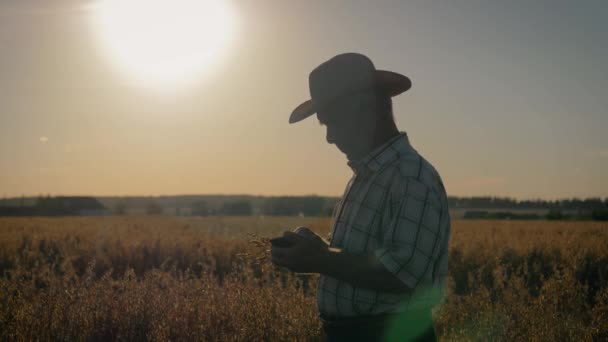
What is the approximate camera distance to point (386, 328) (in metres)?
2.21

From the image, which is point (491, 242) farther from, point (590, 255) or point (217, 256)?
point (217, 256)

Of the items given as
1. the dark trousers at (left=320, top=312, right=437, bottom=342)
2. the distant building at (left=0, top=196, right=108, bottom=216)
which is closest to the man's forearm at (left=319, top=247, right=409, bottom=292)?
the dark trousers at (left=320, top=312, right=437, bottom=342)

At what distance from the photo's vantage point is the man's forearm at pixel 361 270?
1998 mm

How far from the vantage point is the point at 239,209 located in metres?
82.0

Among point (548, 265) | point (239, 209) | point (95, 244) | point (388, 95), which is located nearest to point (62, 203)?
point (239, 209)

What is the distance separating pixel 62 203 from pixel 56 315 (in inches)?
3250

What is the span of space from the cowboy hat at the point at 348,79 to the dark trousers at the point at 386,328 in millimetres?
942

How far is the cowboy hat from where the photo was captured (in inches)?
88.2

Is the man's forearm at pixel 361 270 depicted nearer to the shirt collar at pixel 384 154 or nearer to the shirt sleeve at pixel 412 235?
the shirt sleeve at pixel 412 235

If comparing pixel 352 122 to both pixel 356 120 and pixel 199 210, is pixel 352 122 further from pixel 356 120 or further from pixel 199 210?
pixel 199 210

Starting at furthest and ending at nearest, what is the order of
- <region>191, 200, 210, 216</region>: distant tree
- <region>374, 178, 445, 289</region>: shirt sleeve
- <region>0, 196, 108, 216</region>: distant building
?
<region>191, 200, 210, 216</region>: distant tree, <region>0, 196, 108, 216</region>: distant building, <region>374, 178, 445, 289</region>: shirt sleeve

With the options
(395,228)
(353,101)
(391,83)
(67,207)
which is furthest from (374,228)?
(67,207)

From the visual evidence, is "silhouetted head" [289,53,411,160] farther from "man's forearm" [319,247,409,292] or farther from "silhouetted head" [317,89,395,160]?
"man's forearm" [319,247,409,292]

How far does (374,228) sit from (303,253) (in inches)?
13.8
